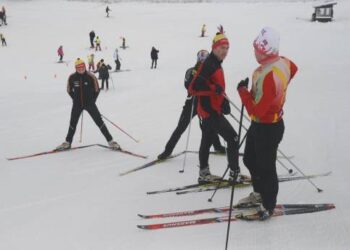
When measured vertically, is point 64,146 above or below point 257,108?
below

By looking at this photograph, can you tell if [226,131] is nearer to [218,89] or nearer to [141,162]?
[218,89]

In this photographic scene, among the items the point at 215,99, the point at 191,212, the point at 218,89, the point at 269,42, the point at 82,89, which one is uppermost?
the point at 269,42

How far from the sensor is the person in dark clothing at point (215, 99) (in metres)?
4.64

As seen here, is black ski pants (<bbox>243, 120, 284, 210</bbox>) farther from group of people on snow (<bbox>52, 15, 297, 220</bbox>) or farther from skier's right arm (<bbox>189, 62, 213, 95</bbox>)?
skier's right arm (<bbox>189, 62, 213, 95</bbox>)

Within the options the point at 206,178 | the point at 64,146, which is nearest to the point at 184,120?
the point at 206,178

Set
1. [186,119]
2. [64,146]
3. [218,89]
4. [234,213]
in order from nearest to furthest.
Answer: [234,213] < [218,89] < [186,119] < [64,146]

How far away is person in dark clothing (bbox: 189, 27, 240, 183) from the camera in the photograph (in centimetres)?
464

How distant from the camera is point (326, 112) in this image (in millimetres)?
9422

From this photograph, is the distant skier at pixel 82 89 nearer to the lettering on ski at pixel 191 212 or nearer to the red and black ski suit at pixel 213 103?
the red and black ski suit at pixel 213 103

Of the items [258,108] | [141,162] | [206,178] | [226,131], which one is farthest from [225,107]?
[141,162]

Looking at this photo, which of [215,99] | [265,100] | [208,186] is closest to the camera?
[265,100]

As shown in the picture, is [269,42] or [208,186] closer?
[269,42]

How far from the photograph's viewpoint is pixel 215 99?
4836 millimetres

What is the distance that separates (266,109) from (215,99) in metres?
1.32
